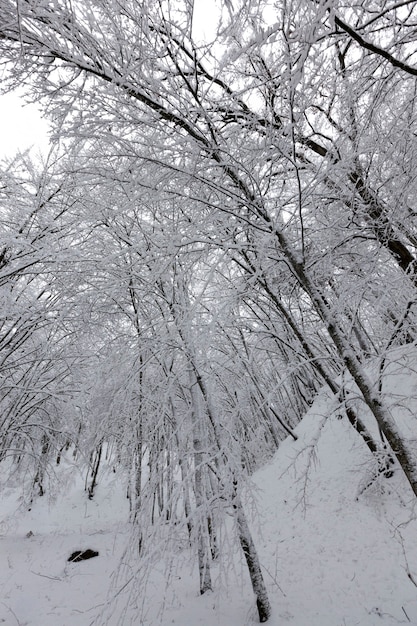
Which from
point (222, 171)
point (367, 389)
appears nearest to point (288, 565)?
point (367, 389)

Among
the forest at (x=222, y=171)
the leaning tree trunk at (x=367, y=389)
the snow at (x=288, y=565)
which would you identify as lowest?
the snow at (x=288, y=565)

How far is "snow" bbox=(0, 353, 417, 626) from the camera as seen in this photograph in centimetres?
430

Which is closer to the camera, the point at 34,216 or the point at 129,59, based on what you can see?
the point at 129,59

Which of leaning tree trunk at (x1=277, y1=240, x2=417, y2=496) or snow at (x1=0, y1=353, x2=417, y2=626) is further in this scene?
snow at (x1=0, y1=353, x2=417, y2=626)

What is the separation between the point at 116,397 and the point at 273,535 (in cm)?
596

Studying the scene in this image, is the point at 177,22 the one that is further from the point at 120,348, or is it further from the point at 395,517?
the point at 395,517

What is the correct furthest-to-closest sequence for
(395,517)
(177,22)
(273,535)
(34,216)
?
(273,535) → (395,517) → (34,216) → (177,22)

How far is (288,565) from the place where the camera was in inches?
265

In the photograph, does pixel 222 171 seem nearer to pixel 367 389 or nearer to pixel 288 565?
pixel 367 389

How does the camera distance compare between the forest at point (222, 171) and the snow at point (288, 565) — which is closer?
the forest at point (222, 171)

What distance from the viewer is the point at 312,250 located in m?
3.80

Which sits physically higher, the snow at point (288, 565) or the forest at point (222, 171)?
the forest at point (222, 171)

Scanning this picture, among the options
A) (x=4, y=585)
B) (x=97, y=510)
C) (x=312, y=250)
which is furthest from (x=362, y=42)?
(x=97, y=510)

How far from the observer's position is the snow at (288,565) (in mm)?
4301
